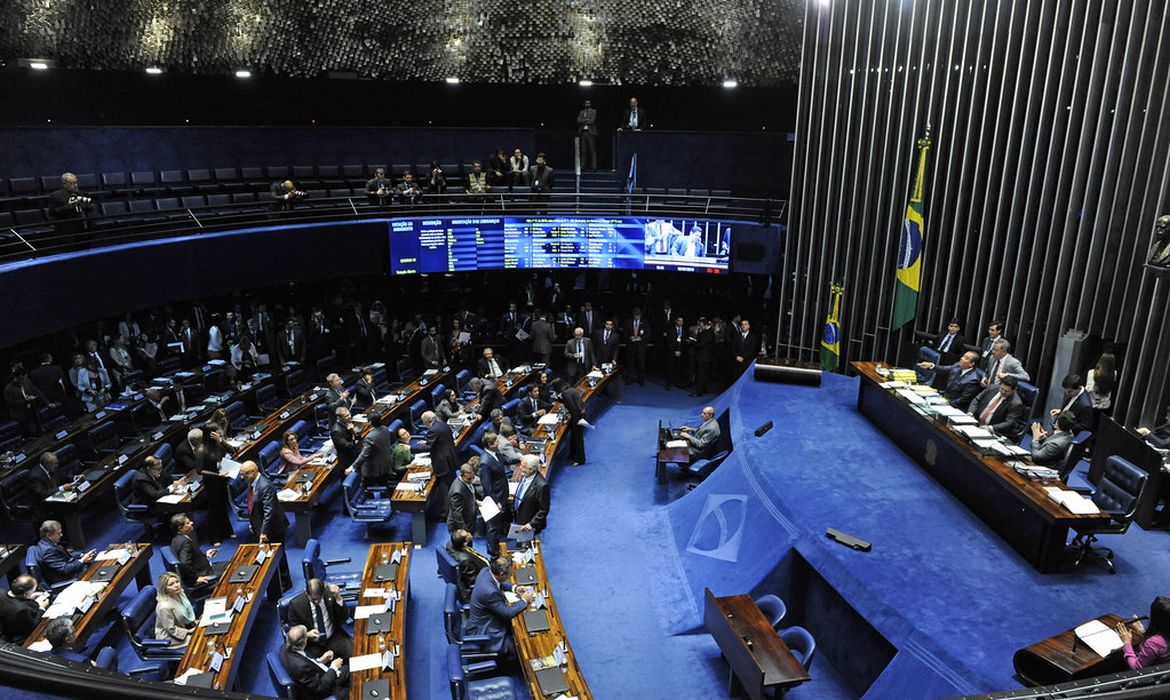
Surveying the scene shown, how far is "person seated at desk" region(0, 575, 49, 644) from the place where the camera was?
688 centimetres

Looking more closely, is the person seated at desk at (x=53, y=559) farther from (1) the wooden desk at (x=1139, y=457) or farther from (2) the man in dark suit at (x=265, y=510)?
(1) the wooden desk at (x=1139, y=457)

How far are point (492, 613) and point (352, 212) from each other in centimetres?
1083

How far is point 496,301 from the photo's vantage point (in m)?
19.3

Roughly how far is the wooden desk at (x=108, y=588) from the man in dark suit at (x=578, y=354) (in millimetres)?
8299

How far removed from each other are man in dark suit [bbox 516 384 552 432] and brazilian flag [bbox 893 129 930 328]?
20.3 feet

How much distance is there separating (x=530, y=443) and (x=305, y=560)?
4.42 meters

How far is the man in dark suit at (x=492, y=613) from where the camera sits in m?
7.07

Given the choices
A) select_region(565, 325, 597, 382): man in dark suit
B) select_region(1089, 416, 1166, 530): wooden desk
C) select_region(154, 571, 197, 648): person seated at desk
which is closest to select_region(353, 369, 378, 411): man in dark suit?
select_region(565, 325, 597, 382): man in dark suit

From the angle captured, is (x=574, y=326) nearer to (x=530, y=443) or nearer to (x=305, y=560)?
(x=530, y=443)

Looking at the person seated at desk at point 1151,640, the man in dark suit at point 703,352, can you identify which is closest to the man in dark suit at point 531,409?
the man in dark suit at point 703,352

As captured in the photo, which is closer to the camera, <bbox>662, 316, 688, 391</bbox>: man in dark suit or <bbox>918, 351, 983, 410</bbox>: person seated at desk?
<bbox>918, 351, 983, 410</bbox>: person seated at desk

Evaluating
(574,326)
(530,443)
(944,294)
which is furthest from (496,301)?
(944,294)

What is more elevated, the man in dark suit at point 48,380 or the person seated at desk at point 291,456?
the man in dark suit at point 48,380

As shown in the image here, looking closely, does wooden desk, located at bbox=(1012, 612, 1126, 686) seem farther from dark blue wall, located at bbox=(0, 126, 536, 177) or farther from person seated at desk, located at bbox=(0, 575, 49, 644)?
dark blue wall, located at bbox=(0, 126, 536, 177)
